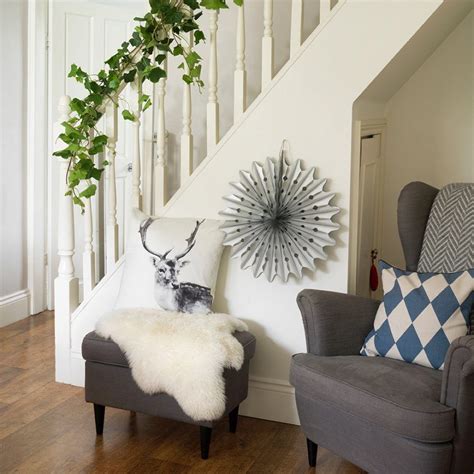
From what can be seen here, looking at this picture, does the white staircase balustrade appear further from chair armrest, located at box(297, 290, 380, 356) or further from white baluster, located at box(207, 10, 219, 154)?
chair armrest, located at box(297, 290, 380, 356)

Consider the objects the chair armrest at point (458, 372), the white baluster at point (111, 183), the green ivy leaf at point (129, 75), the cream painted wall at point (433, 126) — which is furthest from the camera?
the cream painted wall at point (433, 126)

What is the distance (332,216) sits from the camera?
10.1ft

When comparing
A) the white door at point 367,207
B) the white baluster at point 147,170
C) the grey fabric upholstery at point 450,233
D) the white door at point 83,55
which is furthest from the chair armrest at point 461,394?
the white door at point 83,55

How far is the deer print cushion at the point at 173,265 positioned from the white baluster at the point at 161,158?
14 cm

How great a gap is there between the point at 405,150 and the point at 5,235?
7.49 ft

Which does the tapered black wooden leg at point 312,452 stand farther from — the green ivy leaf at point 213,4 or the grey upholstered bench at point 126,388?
the green ivy leaf at point 213,4

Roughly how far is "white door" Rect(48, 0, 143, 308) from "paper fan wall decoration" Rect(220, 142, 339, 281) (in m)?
1.63

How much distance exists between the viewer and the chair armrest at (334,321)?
2.81 meters

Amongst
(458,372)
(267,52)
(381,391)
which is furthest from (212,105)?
(458,372)

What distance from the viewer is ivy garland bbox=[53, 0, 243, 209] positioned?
3.18 meters

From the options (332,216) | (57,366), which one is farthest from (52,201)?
(332,216)

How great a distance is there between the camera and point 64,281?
138 inches

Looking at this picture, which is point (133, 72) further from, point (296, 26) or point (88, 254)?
point (88, 254)

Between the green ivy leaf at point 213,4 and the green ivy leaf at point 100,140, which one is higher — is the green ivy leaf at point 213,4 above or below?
above
